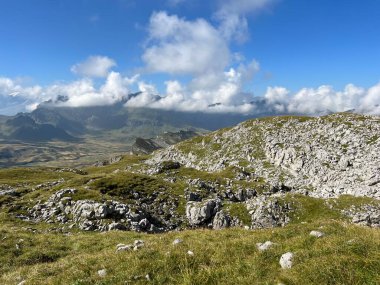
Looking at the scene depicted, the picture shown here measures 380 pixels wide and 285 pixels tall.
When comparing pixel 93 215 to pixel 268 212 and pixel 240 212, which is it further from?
pixel 268 212

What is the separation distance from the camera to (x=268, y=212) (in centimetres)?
4750

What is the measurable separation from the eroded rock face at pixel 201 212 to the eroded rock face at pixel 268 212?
5.70 metres

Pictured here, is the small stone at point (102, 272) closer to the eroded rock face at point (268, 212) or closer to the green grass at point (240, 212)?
the eroded rock face at point (268, 212)

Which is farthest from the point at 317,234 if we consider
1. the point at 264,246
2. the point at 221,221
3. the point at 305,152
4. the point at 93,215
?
the point at 305,152

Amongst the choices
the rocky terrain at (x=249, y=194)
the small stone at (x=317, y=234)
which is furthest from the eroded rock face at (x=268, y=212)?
the small stone at (x=317, y=234)

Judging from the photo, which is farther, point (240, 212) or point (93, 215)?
point (240, 212)

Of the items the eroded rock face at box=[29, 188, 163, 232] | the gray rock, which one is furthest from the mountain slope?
the eroded rock face at box=[29, 188, 163, 232]

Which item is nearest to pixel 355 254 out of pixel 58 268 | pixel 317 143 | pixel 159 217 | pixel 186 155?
pixel 58 268

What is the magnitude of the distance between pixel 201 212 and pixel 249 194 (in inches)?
798

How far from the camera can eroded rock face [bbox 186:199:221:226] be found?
48.6m

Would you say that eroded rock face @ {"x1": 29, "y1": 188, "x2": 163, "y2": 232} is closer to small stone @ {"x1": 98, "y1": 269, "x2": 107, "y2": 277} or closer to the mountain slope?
small stone @ {"x1": 98, "y1": 269, "x2": 107, "y2": 277}

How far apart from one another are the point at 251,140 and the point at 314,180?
121 ft

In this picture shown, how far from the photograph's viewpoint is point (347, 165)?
78062mm

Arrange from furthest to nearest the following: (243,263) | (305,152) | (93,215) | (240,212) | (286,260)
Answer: (305,152), (240,212), (93,215), (243,263), (286,260)
